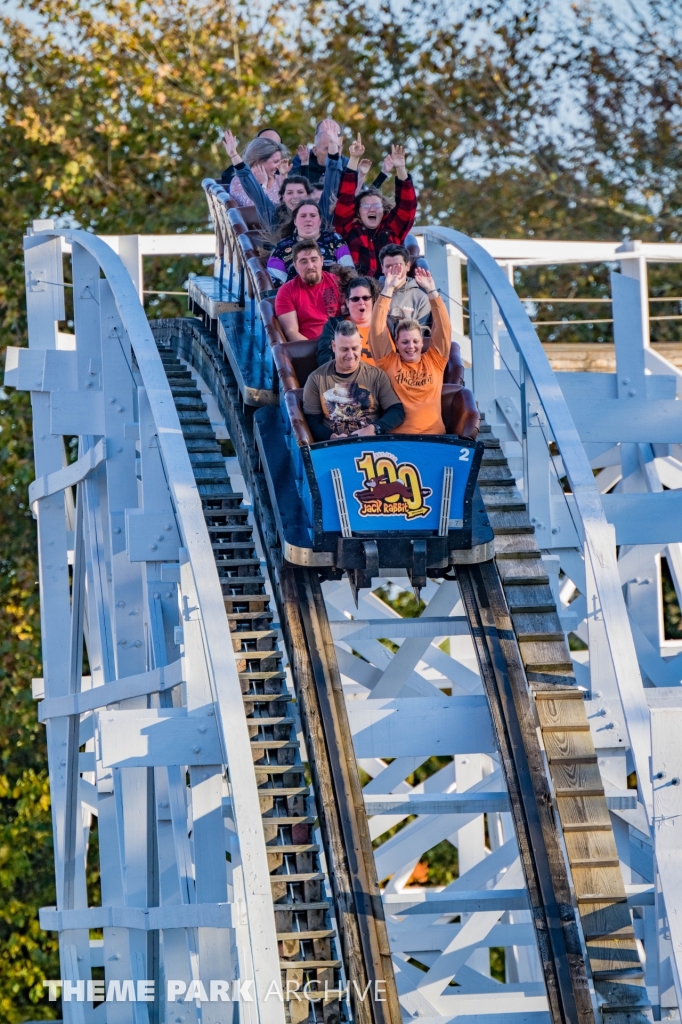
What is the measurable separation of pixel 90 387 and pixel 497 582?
9.75ft

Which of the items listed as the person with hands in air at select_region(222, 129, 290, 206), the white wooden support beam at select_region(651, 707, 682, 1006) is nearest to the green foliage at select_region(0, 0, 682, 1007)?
the person with hands in air at select_region(222, 129, 290, 206)

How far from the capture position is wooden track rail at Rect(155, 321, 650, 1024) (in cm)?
531

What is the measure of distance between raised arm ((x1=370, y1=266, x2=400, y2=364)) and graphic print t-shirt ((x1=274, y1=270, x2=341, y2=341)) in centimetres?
65

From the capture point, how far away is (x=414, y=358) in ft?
22.0

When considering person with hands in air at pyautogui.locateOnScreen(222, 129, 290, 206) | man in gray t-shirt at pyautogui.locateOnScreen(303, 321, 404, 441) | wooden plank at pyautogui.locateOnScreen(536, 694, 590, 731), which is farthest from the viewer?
person with hands in air at pyautogui.locateOnScreen(222, 129, 290, 206)

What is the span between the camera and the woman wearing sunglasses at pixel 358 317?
687cm

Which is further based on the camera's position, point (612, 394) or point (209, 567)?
point (612, 394)

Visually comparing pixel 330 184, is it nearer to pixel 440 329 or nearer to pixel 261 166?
pixel 261 166

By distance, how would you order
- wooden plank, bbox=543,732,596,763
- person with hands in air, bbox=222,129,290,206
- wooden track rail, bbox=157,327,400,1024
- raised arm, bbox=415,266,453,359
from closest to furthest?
wooden track rail, bbox=157,327,400,1024 < wooden plank, bbox=543,732,596,763 < raised arm, bbox=415,266,453,359 < person with hands in air, bbox=222,129,290,206

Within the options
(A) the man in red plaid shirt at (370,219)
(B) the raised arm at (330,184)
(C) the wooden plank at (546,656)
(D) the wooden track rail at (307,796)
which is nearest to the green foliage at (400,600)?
(B) the raised arm at (330,184)

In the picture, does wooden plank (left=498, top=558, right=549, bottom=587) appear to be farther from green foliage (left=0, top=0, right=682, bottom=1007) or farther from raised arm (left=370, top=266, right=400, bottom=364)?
green foliage (left=0, top=0, right=682, bottom=1007)

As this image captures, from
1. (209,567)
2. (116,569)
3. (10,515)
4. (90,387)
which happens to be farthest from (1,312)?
(209,567)

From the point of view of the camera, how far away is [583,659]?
10.7m

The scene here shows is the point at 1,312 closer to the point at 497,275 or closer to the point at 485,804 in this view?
the point at 497,275
